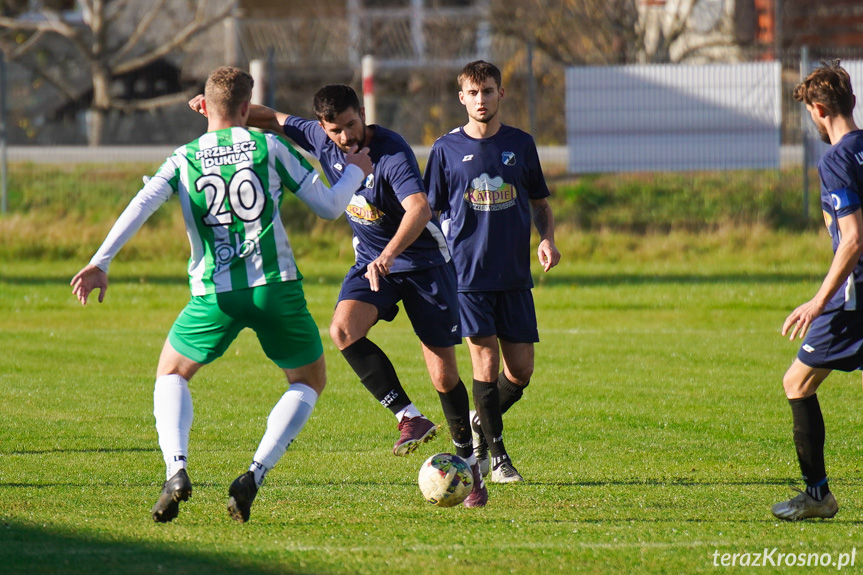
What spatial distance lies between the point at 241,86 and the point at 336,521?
6.79 feet

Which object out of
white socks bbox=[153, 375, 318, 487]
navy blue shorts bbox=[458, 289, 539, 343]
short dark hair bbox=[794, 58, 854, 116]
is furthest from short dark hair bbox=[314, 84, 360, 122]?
short dark hair bbox=[794, 58, 854, 116]

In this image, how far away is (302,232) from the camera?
18781 millimetres

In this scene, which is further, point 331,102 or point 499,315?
point 499,315

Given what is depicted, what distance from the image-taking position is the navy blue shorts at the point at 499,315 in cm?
620

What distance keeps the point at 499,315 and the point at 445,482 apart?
1207mm

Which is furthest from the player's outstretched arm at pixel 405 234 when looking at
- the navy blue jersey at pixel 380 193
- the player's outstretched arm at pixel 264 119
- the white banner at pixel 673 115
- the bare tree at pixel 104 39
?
the bare tree at pixel 104 39

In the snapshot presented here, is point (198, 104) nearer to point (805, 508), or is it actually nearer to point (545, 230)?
point (545, 230)

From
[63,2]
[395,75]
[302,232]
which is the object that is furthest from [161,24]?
[302,232]

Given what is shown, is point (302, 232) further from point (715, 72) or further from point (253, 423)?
point (253, 423)

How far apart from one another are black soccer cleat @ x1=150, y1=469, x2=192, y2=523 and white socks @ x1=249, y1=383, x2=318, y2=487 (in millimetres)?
348

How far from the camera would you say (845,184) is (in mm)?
5020

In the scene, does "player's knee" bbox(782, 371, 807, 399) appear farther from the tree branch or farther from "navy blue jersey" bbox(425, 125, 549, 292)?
the tree branch

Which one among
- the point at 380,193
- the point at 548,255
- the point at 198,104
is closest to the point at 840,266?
the point at 548,255
